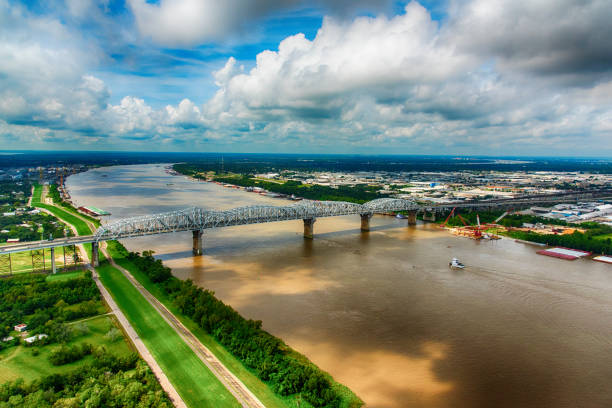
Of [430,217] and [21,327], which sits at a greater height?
[430,217]

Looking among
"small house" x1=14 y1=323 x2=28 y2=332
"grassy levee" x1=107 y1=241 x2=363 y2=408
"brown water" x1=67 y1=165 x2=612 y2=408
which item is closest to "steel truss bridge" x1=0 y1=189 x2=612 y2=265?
"brown water" x1=67 y1=165 x2=612 y2=408

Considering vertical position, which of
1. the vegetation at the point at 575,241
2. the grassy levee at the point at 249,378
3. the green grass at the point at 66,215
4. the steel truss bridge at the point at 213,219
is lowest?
the grassy levee at the point at 249,378

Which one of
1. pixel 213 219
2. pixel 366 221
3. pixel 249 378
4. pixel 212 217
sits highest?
pixel 212 217

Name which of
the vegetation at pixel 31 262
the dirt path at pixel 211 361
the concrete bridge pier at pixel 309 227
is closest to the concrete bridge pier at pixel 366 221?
the concrete bridge pier at pixel 309 227

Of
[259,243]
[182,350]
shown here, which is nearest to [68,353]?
[182,350]

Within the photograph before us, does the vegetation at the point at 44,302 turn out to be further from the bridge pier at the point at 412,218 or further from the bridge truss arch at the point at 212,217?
the bridge pier at the point at 412,218

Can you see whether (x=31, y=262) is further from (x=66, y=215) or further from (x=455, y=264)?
(x=455, y=264)

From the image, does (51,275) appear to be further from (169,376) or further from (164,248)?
(169,376)
